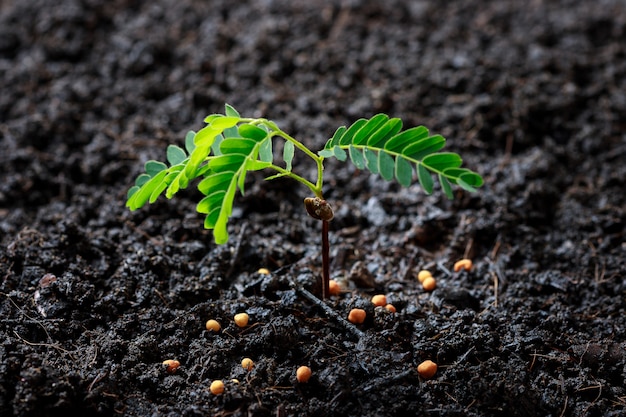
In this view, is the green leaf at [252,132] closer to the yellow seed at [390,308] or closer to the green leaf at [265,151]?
the green leaf at [265,151]

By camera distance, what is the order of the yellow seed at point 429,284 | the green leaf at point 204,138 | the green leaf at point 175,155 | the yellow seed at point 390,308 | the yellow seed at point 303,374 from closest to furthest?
the green leaf at point 204,138 < the yellow seed at point 303,374 < the green leaf at point 175,155 < the yellow seed at point 390,308 < the yellow seed at point 429,284

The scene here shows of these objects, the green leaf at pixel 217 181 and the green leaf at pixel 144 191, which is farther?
the green leaf at pixel 144 191

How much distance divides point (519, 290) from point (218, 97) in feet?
4.35

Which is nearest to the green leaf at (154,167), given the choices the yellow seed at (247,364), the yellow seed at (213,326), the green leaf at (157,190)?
the green leaf at (157,190)

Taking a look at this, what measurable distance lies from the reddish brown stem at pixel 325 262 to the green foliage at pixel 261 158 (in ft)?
0.35

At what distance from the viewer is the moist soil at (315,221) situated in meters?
1.47

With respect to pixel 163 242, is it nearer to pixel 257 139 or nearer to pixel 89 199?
pixel 89 199

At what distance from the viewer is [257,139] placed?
1367 mm

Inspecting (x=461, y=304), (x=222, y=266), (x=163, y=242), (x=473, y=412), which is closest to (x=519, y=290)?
(x=461, y=304)

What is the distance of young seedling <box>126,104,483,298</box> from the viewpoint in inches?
52.7

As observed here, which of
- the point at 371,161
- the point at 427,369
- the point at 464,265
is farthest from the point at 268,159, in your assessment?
the point at 464,265

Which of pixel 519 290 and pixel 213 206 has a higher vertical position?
pixel 213 206

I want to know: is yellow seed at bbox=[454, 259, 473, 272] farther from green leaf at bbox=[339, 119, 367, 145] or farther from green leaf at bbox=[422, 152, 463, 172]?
green leaf at bbox=[339, 119, 367, 145]

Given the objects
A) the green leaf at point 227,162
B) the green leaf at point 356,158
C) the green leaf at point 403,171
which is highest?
the green leaf at point 227,162
